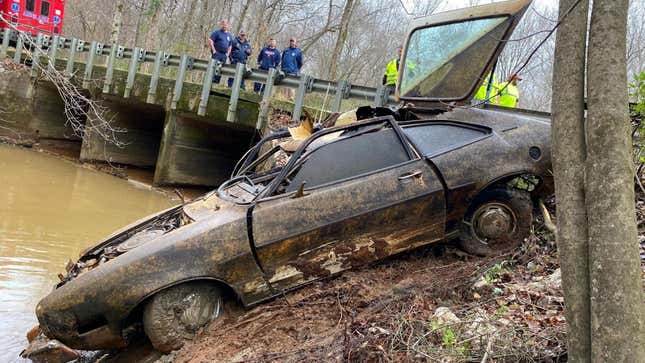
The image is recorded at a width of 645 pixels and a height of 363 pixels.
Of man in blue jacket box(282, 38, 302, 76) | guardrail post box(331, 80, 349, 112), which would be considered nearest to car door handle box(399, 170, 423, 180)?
guardrail post box(331, 80, 349, 112)

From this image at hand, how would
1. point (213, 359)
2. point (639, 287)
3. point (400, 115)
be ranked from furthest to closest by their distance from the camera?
point (400, 115)
point (213, 359)
point (639, 287)

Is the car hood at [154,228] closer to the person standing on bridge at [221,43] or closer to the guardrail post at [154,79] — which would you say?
the person standing on bridge at [221,43]

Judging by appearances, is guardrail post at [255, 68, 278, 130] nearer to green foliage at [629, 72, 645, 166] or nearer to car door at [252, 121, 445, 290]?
car door at [252, 121, 445, 290]

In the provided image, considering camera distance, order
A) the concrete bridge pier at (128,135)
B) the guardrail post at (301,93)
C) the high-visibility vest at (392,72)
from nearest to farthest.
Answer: the high-visibility vest at (392,72) → the guardrail post at (301,93) → the concrete bridge pier at (128,135)

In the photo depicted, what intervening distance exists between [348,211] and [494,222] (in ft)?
4.79

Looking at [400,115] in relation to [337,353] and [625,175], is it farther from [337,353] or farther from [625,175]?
[625,175]

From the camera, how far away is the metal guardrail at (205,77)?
34.4 feet

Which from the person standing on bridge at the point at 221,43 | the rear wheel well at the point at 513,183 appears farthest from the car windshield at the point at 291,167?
the person standing on bridge at the point at 221,43

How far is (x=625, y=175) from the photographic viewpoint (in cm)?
244

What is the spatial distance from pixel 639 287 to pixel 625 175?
0.50 m

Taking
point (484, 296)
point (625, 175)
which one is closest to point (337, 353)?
point (484, 296)

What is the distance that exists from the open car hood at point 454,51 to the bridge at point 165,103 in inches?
139

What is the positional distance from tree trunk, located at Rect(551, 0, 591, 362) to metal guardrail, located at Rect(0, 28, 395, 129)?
6.97 meters

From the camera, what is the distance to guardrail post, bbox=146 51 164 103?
1402 centimetres
